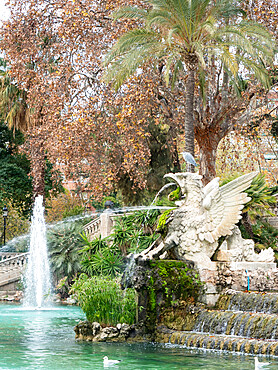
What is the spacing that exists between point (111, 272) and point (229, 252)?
28.9ft

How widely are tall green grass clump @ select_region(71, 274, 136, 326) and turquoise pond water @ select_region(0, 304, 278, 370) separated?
751mm

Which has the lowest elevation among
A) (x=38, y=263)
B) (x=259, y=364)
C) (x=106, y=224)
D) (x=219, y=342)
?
(x=259, y=364)

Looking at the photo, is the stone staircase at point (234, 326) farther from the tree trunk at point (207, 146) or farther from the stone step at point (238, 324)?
the tree trunk at point (207, 146)

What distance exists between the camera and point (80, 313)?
19.1 meters

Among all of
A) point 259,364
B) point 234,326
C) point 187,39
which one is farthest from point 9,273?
point 259,364

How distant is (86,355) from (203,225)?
14.1 feet

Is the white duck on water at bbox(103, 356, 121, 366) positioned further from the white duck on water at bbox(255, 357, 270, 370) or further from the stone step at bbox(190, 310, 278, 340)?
the stone step at bbox(190, 310, 278, 340)

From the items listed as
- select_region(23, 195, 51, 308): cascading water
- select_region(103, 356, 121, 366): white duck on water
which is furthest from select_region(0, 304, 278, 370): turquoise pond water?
select_region(23, 195, 51, 308): cascading water

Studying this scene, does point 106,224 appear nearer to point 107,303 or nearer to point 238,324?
point 107,303

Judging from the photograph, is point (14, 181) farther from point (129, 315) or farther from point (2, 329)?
point (129, 315)

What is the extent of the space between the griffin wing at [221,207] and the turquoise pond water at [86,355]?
301 cm

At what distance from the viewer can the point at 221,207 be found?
14109mm

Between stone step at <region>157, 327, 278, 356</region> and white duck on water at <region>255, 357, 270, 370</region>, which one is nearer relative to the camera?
white duck on water at <region>255, 357, 270, 370</region>

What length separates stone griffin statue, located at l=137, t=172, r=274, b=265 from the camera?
13609mm
